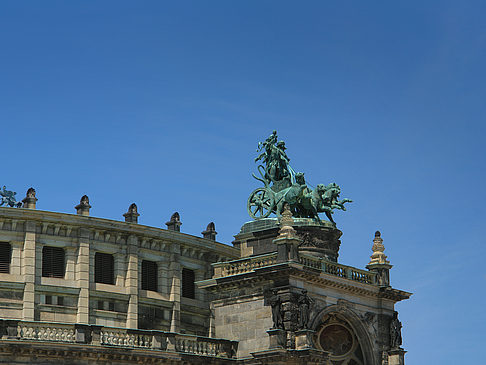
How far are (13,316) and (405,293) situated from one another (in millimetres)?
28084

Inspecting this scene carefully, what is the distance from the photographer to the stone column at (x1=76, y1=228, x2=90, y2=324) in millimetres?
73125

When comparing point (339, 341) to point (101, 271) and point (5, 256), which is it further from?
point (5, 256)

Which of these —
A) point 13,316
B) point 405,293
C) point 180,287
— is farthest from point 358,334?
point 13,316

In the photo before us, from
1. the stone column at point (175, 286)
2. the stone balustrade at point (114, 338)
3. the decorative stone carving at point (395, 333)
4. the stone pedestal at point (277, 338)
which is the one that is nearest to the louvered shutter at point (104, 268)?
the stone column at point (175, 286)

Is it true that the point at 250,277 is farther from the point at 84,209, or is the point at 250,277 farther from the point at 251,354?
the point at 84,209

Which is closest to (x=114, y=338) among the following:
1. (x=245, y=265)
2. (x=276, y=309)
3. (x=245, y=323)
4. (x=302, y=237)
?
(x=245, y=323)

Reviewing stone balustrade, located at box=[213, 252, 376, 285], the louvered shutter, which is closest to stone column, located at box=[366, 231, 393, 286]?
stone balustrade, located at box=[213, 252, 376, 285]

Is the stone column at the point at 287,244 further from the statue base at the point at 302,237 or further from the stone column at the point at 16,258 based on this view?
the stone column at the point at 16,258

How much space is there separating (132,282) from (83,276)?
13.3 feet

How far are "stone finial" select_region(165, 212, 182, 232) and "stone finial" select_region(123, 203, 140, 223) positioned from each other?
3524mm

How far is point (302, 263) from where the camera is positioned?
58.2 m

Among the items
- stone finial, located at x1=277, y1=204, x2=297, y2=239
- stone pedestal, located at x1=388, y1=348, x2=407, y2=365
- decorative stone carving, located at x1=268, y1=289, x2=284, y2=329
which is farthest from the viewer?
Result: stone pedestal, located at x1=388, y1=348, x2=407, y2=365

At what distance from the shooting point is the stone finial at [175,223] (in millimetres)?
81500

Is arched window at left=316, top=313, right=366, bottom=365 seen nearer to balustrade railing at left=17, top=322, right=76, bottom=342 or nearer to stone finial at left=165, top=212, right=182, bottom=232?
balustrade railing at left=17, top=322, right=76, bottom=342
